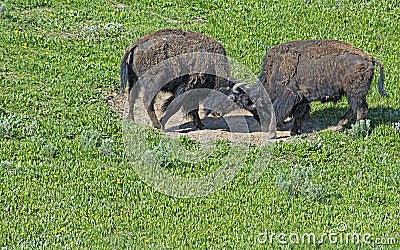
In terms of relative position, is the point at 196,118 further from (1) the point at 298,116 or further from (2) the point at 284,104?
(1) the point at 298,116

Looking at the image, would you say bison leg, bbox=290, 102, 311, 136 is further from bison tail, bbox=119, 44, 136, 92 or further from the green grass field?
bison tail, bbox=119, 44, 136, 92

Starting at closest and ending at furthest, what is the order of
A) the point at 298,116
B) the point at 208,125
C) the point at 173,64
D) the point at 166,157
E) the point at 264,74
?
the point at 166,157, the point at 173,64, the point at 298,116, the point at 264,74, the point at 208,125

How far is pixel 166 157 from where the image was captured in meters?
11.7

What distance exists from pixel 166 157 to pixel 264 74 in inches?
112

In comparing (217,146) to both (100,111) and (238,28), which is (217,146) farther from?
(238,28)

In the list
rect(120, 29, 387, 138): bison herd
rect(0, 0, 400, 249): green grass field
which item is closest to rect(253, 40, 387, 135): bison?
rect(120, 29, 387, 138): bison herd

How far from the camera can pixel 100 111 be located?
13.8 metres

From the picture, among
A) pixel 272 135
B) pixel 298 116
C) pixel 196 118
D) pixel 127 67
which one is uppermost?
pixel 127 67

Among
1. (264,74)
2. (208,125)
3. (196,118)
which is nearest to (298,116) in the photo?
(264,74)

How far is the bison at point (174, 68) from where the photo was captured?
1316 cm

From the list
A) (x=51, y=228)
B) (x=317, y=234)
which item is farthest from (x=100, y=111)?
(x=317, y=234)

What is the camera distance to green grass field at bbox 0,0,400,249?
9.55m

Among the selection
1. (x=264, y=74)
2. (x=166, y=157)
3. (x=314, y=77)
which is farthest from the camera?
(x=264, y=74)

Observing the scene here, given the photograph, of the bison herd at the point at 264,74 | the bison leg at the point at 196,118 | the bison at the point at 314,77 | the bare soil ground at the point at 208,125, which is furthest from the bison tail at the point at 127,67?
the bison at the point at 314,77
